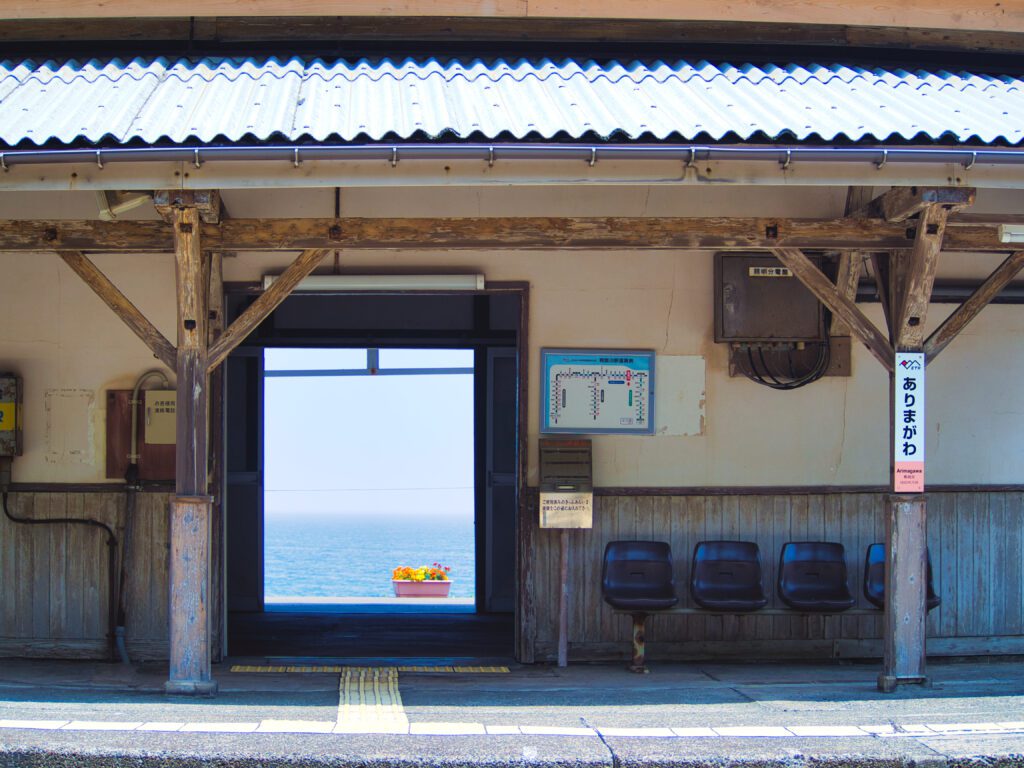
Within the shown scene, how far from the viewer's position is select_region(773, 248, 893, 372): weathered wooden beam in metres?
6.82

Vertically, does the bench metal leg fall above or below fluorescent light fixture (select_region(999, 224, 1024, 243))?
below

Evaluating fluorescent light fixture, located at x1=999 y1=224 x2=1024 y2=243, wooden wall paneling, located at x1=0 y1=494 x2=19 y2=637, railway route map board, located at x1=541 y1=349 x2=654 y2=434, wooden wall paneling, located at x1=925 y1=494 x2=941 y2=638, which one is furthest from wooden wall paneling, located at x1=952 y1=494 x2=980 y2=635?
wooden wall paneling, located at x1=0 y1=494 x2=19 y2=637

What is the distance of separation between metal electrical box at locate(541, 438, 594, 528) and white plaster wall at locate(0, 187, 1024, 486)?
8.9 inches

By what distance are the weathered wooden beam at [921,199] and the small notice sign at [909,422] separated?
0.80 meters

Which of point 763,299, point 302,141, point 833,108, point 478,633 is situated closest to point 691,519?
A: point 763,299

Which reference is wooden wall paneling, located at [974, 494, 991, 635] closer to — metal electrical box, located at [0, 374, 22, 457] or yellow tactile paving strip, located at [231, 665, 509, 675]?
yellow tactile paving strip, located at [231, 665, 509, 675]

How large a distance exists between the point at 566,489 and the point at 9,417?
3.66 metres

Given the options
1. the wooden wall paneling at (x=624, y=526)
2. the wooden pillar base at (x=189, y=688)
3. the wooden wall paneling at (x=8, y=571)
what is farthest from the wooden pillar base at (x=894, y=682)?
the wooden wall paneling at (x=8, y=571)

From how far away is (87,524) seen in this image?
799cm

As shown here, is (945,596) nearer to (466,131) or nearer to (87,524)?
(466,131)

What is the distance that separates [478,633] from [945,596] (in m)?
3.47

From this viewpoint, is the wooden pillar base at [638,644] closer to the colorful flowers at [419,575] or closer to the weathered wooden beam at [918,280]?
the weathered wooden beam at [918,280]

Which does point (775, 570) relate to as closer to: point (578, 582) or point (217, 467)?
point (578, 582)

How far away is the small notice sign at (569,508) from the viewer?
7934mm
